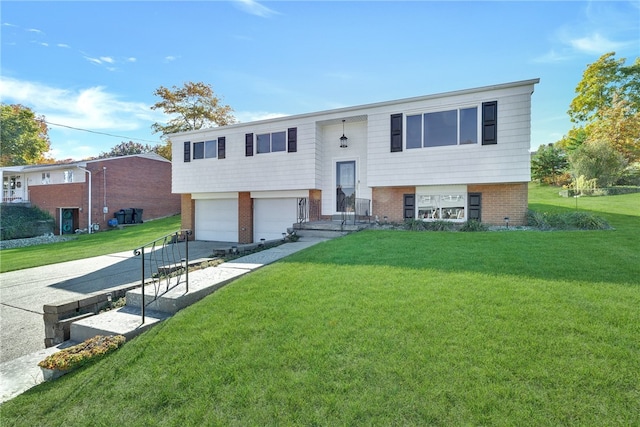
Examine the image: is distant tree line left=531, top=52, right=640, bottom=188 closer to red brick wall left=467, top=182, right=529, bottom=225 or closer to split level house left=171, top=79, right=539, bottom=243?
red brick wall left=467, top=182, right=529, bottom=225

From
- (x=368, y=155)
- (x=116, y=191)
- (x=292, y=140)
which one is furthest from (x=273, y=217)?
(x=116, y=191)

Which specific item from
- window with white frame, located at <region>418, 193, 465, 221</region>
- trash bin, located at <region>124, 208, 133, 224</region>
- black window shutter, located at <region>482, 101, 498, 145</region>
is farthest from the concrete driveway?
trash bin, located at <region>124, 208, 133, 224</region>

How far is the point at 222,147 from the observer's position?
49.2 feet

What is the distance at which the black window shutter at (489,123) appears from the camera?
1021 centimetres

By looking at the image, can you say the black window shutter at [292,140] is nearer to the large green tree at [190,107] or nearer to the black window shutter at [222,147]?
the black window shutter at [222,147]

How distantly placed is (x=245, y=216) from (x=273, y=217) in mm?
1486

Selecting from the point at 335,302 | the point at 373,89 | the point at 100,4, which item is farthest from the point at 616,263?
the point at 100,4

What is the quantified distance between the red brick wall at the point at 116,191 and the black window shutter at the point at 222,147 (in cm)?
1314

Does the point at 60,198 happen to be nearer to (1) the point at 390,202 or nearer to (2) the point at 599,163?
(1) the point at 390,202

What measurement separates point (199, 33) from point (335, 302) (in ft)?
37.5

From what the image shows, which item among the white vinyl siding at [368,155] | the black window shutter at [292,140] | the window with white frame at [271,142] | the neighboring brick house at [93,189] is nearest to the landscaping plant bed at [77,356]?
the white vinyl siding at [368,155]

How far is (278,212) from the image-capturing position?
14.4 metres

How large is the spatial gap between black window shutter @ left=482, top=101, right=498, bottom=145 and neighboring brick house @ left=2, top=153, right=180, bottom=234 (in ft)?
80.7

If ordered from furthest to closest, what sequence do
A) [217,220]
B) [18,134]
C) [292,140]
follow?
[18,134]
[217,220]
[292,140]
